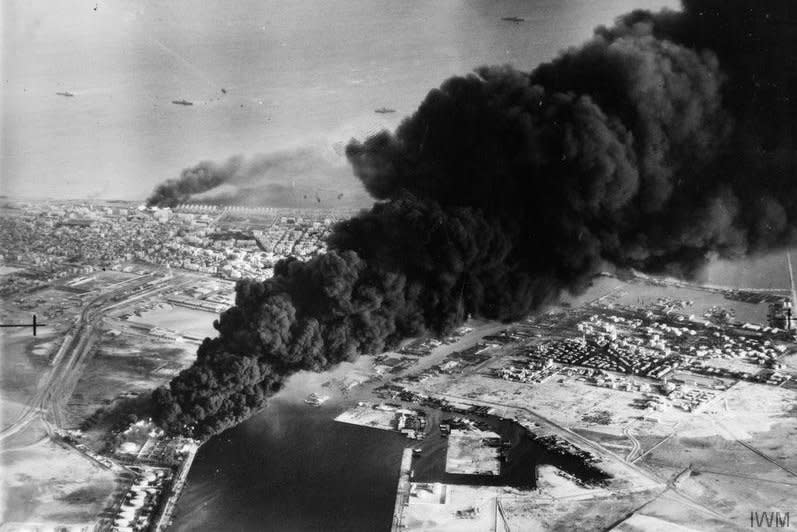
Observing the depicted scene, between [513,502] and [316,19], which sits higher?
[316,19]

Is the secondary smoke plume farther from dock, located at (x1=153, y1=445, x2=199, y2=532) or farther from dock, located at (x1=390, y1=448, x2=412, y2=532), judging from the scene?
dock, located at (x1=153, y1=445, x2=199, y2=532)

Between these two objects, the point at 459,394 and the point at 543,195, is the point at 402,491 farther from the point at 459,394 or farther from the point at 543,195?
the point at 543,195

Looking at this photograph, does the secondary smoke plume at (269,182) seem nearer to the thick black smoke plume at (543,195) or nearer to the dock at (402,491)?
the thick black smoke plume at (543,195)

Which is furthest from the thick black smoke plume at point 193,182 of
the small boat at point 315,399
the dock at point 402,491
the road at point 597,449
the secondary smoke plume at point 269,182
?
the dock at point 402,491

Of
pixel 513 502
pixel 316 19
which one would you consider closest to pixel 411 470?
pixel 513 502

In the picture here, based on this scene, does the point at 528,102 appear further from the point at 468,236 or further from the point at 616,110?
the point at 468,236

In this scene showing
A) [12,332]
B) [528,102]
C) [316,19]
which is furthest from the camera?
[12,332]

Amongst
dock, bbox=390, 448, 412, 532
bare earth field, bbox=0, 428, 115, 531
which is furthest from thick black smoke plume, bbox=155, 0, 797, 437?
dock, bbox=390, 448, 412, 532
